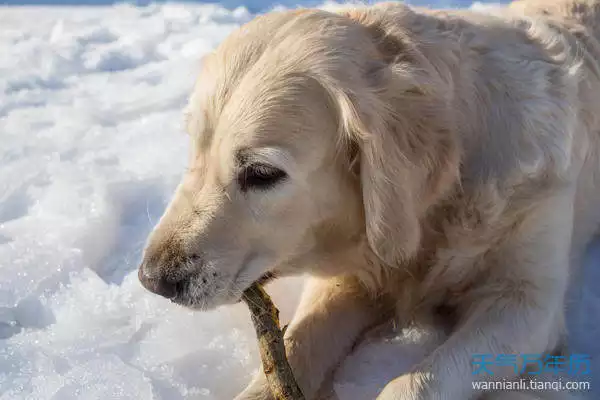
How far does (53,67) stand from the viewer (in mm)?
6344

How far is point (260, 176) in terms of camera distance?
2252mm

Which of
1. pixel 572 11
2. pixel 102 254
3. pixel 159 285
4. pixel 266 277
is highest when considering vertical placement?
pixel 572 11

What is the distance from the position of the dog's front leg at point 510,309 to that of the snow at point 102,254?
0.26 metres

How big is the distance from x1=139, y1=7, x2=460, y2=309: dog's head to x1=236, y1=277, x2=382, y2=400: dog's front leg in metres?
0.39

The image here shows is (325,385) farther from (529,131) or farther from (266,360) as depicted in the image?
(529,131)

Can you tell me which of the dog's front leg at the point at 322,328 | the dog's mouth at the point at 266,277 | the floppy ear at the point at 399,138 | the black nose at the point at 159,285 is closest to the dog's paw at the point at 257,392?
the dog's front leg at the point at 322,328

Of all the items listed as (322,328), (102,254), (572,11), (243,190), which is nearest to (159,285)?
(243,190)

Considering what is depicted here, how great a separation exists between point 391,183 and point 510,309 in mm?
692

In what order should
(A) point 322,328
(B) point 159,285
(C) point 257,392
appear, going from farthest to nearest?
(A) point 322,328 < (C) point 257,392 < (B) point 159,285

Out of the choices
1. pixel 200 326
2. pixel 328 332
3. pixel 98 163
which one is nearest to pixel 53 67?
pixel 98 163

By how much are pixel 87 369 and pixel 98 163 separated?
2025 mm

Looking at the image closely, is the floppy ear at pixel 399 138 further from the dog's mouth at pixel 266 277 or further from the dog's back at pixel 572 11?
the dog's back at pixel 572 11

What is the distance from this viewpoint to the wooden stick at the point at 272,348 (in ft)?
7.61

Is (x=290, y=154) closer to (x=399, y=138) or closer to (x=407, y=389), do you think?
(x=399, y=138)
